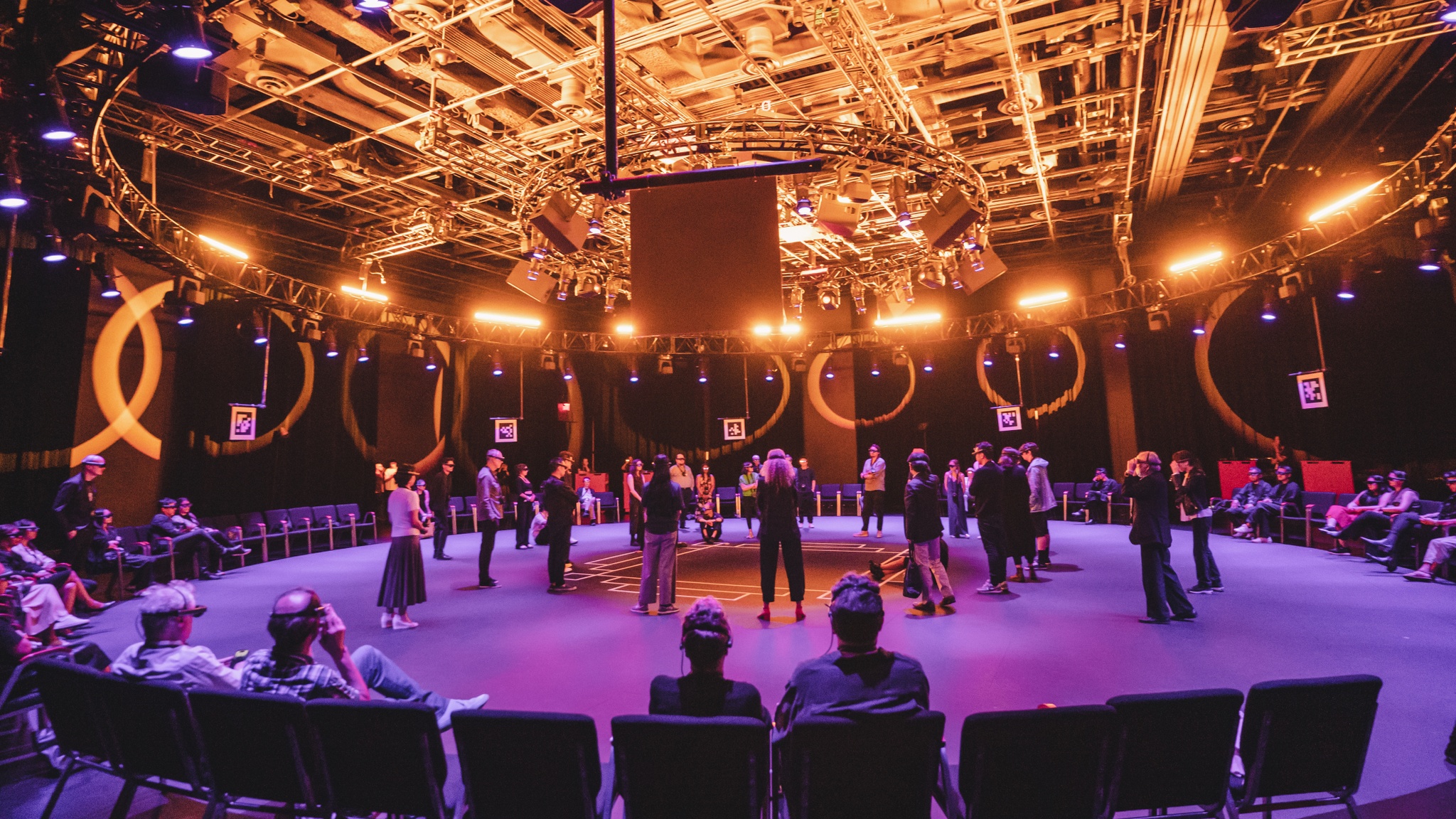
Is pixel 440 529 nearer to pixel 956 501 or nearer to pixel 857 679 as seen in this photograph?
pixel 956 501

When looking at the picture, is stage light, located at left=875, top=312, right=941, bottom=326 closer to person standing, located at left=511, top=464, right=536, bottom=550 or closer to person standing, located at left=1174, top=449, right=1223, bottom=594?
person standing, located at left=511, top=464, right=536, bottom=550

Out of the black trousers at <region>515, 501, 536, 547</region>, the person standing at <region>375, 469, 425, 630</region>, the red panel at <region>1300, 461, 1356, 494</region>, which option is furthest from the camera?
the black trousers at <region>515, 501, 536, 547</region>

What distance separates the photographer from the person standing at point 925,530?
644cm

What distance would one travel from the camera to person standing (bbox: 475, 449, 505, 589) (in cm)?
850

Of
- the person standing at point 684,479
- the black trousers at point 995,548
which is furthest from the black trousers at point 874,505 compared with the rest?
the black trousers at point 995,548

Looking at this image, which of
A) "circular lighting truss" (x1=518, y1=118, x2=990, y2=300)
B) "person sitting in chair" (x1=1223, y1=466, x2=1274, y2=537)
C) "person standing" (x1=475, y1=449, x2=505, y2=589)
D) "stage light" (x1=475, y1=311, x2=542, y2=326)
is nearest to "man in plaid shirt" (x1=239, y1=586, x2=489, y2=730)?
"circular lighting truss" (x1=518, y1=118, x2=990, y2=300)

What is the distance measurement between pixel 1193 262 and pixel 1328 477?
4527 millimetres

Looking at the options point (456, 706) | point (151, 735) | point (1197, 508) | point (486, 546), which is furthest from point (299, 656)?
point (1197, 508)

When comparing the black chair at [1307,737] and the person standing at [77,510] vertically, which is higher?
the person standing at [77,510]

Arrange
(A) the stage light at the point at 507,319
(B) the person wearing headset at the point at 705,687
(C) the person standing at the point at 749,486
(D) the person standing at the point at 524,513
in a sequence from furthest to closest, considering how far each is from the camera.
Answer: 1. (A) the stage light at the point at 507,319
2. (C) the person standing at the point at 749,486
3. (D) the person standing at the point at 524,513
4. (B) the person wearing headset at the point at 705,687

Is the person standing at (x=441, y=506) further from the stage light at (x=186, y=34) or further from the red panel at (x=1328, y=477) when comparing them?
the red panel at (x=1328, y=477)

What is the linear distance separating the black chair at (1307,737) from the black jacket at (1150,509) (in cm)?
370

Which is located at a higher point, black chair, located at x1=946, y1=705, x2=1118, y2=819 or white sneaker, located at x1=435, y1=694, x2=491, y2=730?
black chair, located at x1=946, y1=705, x2=1118, y2=819

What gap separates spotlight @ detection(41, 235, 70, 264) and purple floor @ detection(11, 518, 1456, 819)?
361cm
